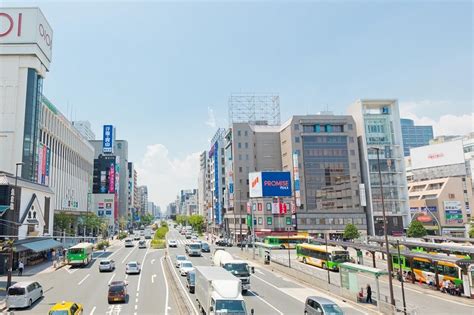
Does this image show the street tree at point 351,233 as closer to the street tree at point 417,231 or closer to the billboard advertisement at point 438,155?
the street tree at point 417,231

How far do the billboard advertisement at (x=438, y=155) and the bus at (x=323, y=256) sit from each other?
84.5m

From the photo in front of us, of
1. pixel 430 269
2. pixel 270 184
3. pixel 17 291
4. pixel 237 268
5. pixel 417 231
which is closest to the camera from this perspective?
pixel 17 291

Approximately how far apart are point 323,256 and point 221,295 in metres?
32.4

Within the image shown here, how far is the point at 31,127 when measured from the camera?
67875mm

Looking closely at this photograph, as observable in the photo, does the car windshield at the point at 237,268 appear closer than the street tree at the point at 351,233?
Yes

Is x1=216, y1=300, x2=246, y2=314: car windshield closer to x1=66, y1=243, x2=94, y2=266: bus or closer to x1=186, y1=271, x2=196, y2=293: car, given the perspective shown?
x1=186, y1=271, x2=196, y2=293: car

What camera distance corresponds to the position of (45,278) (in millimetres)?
40875

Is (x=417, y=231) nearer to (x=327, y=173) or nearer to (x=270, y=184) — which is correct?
(x=327, y=173)

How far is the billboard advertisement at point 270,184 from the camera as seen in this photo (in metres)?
91.4

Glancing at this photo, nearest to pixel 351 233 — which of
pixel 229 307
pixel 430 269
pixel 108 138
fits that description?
pixel 430 269

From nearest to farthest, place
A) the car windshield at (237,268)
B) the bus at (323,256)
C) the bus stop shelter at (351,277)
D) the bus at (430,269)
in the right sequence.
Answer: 1. the bus stop shelter at (351,277)
2. the car windshield at (237,268)
3. the bus at (430,269)
4. the bus at (323,256)

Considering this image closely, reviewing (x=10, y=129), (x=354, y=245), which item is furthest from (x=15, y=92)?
(x=354, y=245)

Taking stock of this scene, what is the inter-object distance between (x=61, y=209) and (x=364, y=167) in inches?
3261

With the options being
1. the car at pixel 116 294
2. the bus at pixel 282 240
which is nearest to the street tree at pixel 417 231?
the bus at pixel 282 240
